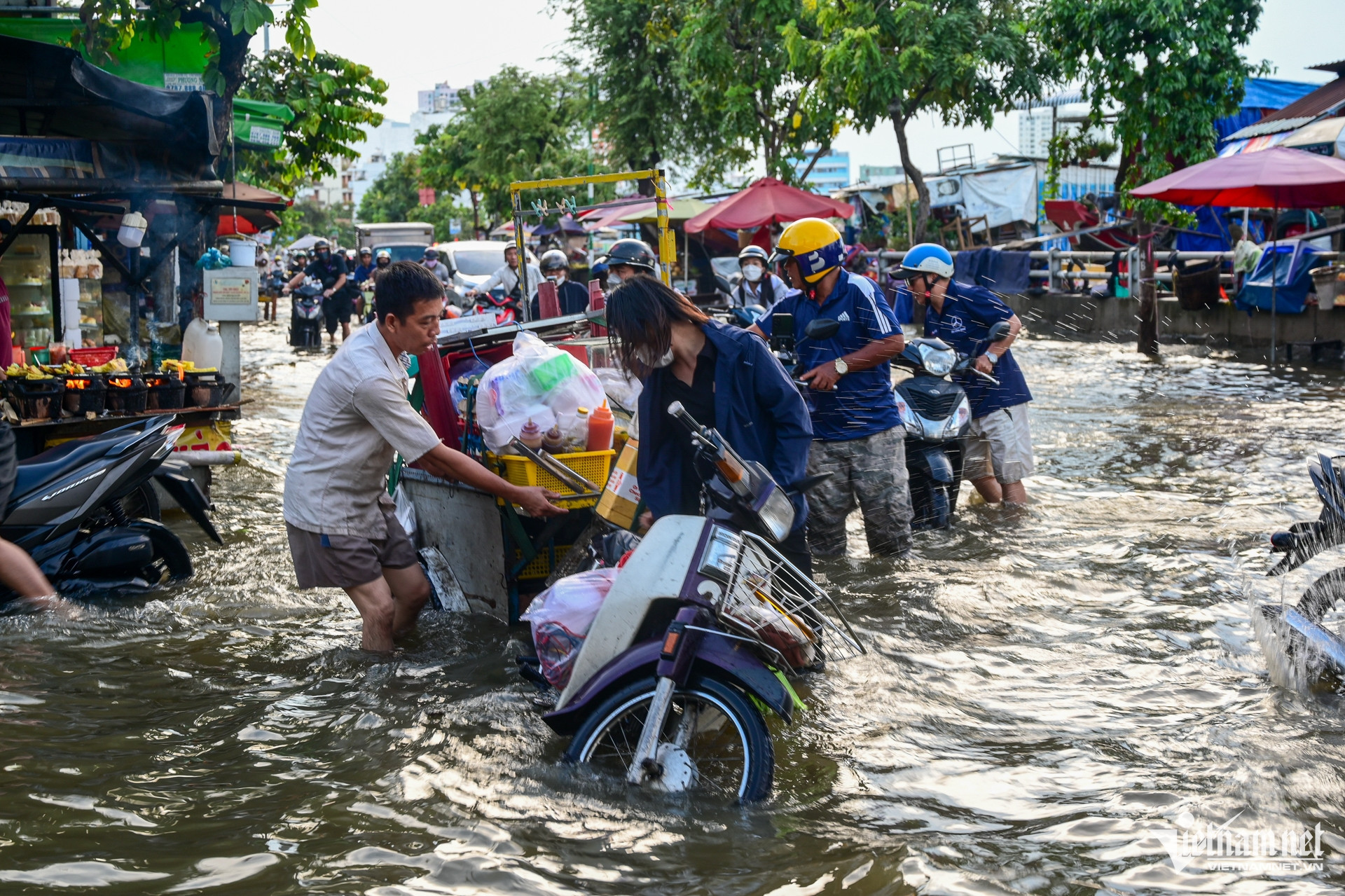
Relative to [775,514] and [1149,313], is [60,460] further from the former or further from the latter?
[1149,313]

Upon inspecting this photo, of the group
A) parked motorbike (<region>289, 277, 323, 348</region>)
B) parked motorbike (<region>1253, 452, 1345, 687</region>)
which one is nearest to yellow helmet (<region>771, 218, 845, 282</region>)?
parked motorbike (<region>1253, 452, 1345, 687</region>)

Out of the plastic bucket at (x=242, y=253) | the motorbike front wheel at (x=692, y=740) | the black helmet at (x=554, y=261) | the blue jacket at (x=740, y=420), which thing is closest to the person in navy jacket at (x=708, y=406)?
the blue jacket at (x=740, y=420)

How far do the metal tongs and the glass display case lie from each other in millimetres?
7288

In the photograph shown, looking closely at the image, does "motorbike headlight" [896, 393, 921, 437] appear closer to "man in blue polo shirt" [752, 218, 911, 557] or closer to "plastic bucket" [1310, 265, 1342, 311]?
"man in blue polo shirt" [752, 218, 911, 557]

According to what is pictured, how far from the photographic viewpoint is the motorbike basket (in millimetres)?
3461

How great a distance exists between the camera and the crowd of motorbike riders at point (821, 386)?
4.13 meters

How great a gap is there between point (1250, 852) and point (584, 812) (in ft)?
5.91

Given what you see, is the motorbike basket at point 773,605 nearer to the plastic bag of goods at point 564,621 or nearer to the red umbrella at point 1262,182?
the plastic bag of goods at point 564,621

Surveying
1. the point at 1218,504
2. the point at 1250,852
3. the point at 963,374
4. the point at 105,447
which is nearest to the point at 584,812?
the point at 1250,852

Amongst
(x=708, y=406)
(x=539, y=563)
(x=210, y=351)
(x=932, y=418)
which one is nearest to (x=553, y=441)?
(x=539, y=563)

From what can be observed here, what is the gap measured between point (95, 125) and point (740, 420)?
23.0 ft

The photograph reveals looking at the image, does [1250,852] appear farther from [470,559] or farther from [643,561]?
[470,559]

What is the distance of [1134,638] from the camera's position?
5.22 metres

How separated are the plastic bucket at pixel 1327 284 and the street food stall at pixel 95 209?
43.2 feet
